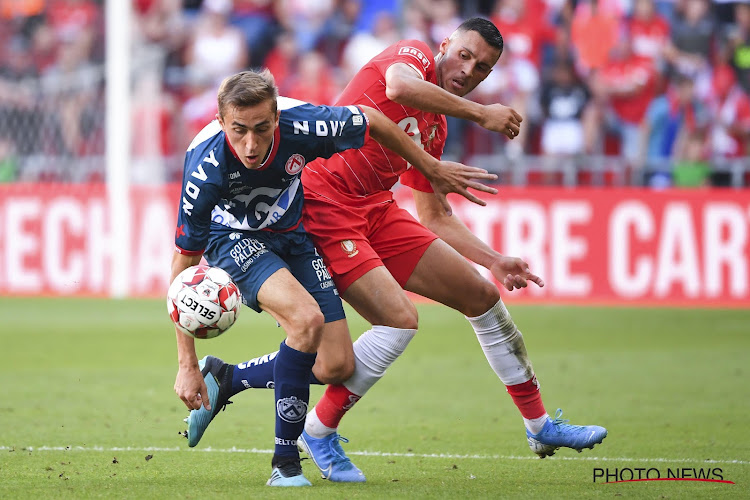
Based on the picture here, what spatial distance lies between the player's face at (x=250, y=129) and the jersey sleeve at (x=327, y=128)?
0.24m

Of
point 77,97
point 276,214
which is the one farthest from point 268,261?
point 77,97

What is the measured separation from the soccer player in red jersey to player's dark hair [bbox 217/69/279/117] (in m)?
0.76

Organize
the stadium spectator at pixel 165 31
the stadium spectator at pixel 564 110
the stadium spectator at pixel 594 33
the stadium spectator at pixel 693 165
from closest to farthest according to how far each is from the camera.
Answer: the stadium spectator at pixel 693 165, the stadium spectator at pixel 564 110, the stadium spectator at pixel 594 33, the stadium spectator at pixel 165 31

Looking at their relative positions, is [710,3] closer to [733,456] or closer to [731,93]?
[731,93]

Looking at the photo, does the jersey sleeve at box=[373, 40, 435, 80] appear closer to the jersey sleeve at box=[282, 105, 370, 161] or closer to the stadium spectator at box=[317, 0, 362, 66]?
the jersey sleeve at box=[282, 105, 370, 161]

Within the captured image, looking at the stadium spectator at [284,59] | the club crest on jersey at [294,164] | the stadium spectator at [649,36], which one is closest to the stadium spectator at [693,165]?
the stadium spectator at [649,36]

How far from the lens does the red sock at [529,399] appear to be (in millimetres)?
6133

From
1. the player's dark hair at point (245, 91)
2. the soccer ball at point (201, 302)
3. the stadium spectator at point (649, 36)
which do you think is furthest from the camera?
the stadium spectator at point (649, 36)

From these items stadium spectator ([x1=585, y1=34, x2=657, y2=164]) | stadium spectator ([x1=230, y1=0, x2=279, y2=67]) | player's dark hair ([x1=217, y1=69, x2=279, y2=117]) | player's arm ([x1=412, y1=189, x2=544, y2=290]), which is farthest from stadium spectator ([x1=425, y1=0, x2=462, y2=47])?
player's dark hair ([x1=217, y1=69, x2=279, y2=117])

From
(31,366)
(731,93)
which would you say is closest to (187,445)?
(31,366)

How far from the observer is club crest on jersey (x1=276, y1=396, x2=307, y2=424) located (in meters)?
5.35

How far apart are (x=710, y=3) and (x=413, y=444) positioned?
1104cm

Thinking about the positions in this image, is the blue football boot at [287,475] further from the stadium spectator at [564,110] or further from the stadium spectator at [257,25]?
the stadium spectator at [257,25]

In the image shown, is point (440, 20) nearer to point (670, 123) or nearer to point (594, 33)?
point (594, 33)
